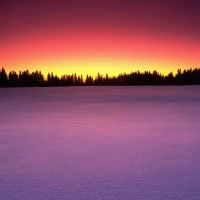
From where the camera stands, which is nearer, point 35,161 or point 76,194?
point 76,194

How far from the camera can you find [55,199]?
8.30 ft

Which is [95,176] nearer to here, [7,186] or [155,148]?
[7,186]

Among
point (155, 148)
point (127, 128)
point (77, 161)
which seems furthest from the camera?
point (127, 128)

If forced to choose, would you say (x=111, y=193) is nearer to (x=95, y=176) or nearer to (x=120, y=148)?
(x=95, y=176)

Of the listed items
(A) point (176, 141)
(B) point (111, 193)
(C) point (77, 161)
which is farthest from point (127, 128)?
(B) point (111, 193)

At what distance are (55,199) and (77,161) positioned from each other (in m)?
1.22

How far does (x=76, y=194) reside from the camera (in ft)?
8.68

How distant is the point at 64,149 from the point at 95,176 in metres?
1.46

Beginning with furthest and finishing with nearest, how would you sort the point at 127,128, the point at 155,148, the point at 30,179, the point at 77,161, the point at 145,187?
the point at 127,128, the point at 155,148, the point at 77,161, the point at 30,179, the point at 145,187

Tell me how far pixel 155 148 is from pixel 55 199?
2323 millimetres

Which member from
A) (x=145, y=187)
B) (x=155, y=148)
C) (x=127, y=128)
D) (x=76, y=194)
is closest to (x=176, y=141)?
(x=155, y=148)

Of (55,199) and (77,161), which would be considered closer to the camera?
(55,199)

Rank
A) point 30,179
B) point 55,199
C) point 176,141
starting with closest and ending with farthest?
1. point 55,199
2. point 30,179
3. point 176,141

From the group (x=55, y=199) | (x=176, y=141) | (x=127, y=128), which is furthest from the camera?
(x=127, y=128)
